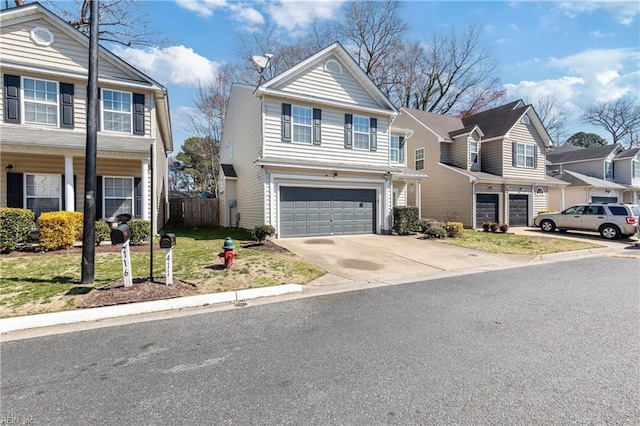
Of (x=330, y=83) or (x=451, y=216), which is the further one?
(x=451, y=216)

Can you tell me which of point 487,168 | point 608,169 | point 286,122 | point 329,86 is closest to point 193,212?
point 286,122

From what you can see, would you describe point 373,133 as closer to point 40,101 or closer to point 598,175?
point 40,101

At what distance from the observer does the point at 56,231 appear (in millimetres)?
8945

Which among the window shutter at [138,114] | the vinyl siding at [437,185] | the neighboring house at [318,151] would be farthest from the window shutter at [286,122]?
the vinyl siding at [437,185]

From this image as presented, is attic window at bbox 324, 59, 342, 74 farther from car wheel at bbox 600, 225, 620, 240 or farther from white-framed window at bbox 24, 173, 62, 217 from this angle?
car wheel at bbox 600, 225, 620, 240

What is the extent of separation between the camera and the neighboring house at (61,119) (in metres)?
10.6

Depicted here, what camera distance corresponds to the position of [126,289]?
536cm

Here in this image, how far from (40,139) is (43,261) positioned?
4.89m

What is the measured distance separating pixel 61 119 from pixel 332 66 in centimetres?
1080

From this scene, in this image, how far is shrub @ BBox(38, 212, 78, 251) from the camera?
8.84 m

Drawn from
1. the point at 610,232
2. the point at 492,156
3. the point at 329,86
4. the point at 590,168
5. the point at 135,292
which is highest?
the point at 329,86

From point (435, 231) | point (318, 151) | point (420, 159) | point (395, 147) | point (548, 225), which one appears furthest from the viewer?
point (420, 159)

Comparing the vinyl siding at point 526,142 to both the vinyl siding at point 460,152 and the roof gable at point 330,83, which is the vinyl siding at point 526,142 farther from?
the roof gable at point 330,83

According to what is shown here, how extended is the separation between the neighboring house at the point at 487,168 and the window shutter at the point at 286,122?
10.9m
